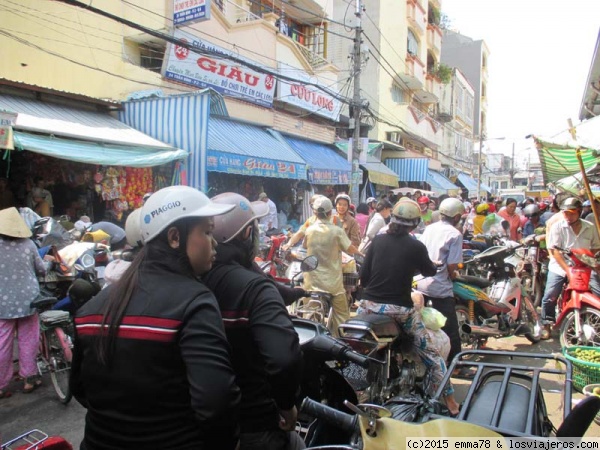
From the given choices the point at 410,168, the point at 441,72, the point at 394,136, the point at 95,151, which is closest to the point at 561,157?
the point at 95,151

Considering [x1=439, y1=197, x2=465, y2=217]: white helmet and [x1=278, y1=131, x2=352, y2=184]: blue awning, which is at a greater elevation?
[x1=278, y1=131, x2=352, y2=184]: blue awning

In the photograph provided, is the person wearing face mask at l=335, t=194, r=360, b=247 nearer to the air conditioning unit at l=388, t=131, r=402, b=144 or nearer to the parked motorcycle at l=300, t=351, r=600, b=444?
the parked motorcycle at l=300, t=351, r=600, b=444

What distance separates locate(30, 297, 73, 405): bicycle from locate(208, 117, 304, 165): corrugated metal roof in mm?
6129

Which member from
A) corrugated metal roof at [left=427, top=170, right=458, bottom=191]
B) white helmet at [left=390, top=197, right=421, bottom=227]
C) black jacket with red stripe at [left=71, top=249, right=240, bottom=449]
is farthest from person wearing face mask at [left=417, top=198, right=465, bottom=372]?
corrugated metal roof at [left=427, top=170, right=458, bottom=191]

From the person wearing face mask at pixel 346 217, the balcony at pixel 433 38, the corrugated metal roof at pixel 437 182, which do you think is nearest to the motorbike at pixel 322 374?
the person wearing face mask at pixel 346 217

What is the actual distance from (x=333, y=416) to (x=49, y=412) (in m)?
3.31

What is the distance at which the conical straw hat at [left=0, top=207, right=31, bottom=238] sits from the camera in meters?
3.97

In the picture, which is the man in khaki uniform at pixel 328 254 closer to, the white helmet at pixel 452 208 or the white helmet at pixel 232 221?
the white helmet at pixel 452 208

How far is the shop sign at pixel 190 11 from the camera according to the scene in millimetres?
9375

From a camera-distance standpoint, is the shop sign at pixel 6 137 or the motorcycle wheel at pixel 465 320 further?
the shop sign at pixel 6 137

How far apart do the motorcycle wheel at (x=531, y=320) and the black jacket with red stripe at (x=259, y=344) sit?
491cm

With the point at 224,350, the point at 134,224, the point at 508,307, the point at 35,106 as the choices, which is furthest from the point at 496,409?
the point at 35,106

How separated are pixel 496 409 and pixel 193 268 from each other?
152 centimetres

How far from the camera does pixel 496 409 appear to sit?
80.9 inches
